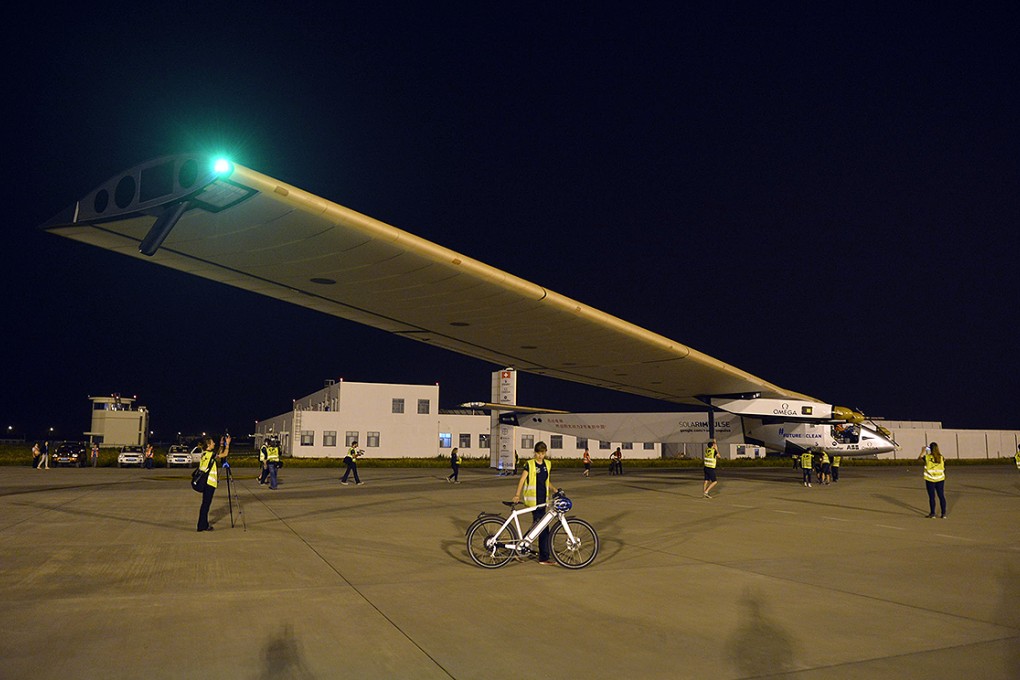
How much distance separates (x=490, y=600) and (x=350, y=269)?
23.8 feet

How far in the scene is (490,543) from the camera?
8969mm

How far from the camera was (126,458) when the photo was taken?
39.3m

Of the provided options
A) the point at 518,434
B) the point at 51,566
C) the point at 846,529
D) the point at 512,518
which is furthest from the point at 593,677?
the point at 518,434

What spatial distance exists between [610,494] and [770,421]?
13.0 m

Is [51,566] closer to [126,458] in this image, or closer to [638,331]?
[638,331]

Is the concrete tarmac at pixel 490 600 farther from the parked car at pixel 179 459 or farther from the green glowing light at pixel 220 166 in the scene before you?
the parked car at pixel 179 459

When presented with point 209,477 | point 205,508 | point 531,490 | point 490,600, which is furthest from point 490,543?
point 209,477

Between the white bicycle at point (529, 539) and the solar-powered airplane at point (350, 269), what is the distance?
4828 millimetres

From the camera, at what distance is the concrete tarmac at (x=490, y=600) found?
16.7 ft

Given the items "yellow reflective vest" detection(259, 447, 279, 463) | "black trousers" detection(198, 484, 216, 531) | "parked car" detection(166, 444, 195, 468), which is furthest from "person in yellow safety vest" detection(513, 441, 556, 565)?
"parked car" detection(166, 444, 195, 468)

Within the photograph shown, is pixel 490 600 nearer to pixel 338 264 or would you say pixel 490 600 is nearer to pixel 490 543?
pixel 490 543

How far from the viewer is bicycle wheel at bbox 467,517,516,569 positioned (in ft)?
29.5

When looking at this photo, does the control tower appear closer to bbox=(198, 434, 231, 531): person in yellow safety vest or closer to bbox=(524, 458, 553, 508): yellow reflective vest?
bbox=(198, 434, 231, 531): person in yellow safety vest

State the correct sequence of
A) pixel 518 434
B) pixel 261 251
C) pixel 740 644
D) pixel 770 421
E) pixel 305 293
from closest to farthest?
1. pixel 740 644
2. pixel 261 251
3. pixel 305 293
4. pixel 770 421
5. pixel 518 434
